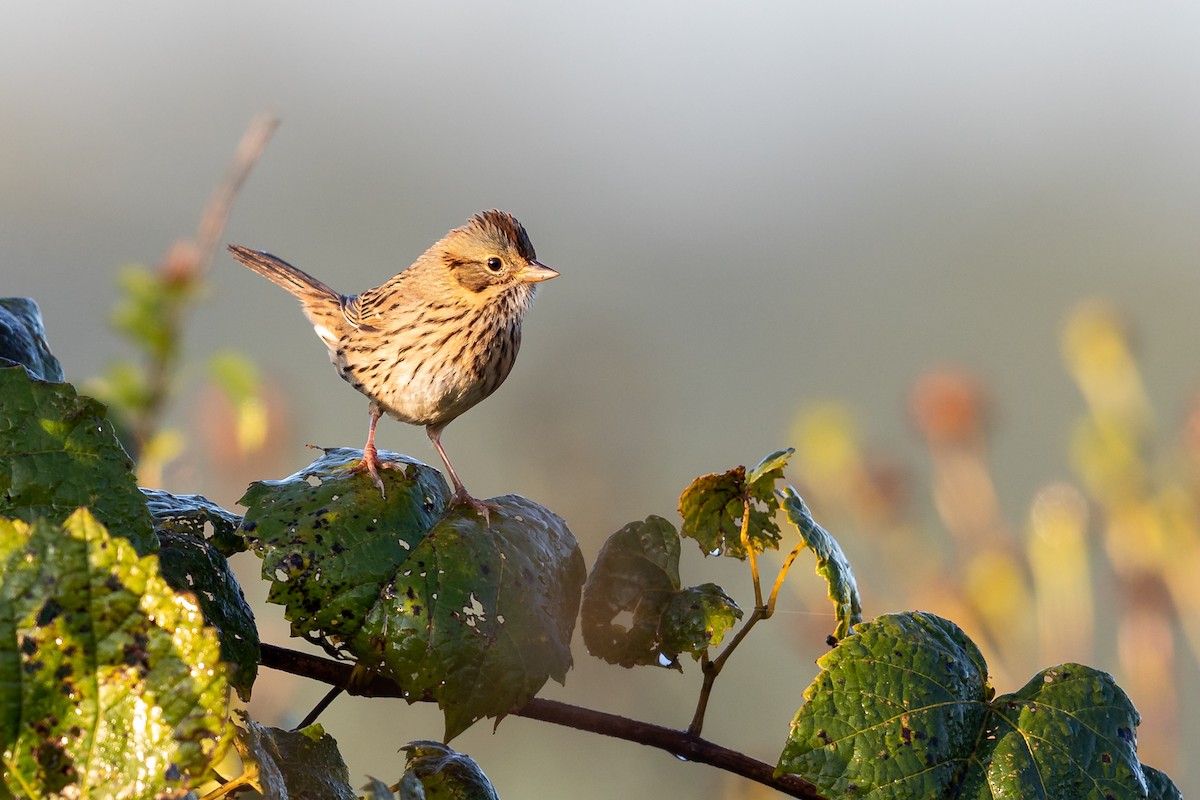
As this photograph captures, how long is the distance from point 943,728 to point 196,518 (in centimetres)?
119

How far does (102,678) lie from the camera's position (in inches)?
47.9

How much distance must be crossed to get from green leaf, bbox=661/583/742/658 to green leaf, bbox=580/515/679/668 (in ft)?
0.11

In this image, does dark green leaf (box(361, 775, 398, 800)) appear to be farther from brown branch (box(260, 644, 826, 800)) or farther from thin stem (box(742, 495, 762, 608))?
thin stem (box(742, 495, 762, 608))

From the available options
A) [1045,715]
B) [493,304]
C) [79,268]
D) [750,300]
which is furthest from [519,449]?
[79,268]

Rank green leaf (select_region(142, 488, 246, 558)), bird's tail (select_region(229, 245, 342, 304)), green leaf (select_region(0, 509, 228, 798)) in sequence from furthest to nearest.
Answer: bird's tail (select_region(229, 245, 342, 304)), green leaf (select_region(142, 488, 246, 558)), green leaf (select_region(0, 509, 228, 798))

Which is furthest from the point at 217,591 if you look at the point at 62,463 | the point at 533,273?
the point at 533,273

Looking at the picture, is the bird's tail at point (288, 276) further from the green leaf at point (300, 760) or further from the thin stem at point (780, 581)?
the green leaf at point (300, 760)

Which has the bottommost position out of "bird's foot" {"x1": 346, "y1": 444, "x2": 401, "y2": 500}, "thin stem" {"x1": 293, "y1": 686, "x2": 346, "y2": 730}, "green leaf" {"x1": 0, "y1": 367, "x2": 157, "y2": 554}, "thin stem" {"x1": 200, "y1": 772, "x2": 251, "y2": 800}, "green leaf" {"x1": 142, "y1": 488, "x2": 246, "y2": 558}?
"thin stem" {"x1": 200, "y1": 772, "x2": 251, "y2": 800}

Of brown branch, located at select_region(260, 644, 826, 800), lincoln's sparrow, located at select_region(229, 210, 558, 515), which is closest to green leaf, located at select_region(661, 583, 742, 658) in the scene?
brown branch, located at select_region(260, 644, 826, 800)

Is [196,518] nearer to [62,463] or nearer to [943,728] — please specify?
[62,463]

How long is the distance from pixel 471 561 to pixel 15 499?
73 cm

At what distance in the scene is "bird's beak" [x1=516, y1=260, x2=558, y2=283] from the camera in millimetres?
4425

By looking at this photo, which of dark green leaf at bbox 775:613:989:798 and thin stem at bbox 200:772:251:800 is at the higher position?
dark green leaf at bbox 775:613:989:798

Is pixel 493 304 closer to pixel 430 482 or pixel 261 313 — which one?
pixel 430 482
